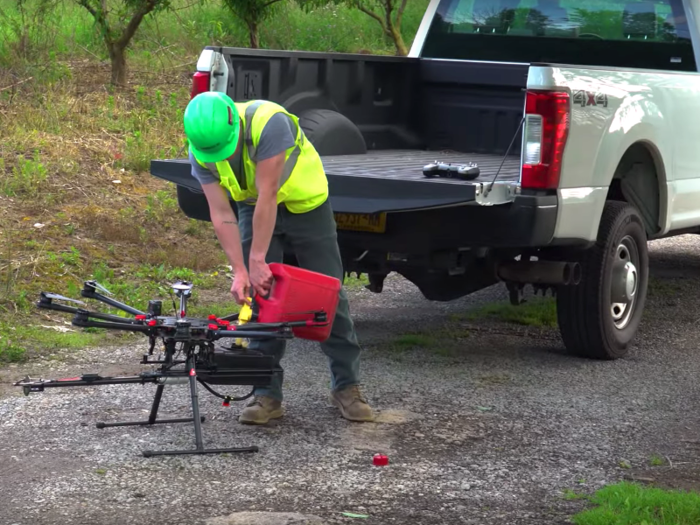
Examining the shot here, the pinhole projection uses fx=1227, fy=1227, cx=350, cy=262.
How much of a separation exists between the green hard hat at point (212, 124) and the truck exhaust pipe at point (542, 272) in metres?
2.14

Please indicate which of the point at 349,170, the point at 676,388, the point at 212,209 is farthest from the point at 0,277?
the point at 676,388

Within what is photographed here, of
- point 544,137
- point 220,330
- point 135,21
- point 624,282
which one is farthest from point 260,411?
point 135,21

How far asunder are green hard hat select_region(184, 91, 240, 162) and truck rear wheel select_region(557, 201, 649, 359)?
2509 millimetres

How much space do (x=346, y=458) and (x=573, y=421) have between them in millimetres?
1247

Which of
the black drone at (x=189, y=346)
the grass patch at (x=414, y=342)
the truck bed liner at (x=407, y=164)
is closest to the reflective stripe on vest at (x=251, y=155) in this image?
the black drone at (x=189, y=346)

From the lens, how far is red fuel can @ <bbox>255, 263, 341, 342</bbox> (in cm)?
512

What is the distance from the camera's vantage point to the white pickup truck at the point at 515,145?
6.07m

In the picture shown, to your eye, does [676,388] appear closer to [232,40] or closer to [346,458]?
[346,458]

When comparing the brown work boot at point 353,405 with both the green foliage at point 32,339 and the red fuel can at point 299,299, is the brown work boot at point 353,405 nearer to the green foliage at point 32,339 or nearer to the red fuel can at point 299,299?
the red fuel can at point 299,299

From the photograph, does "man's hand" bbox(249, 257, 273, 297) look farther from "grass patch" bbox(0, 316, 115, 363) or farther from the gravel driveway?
"grass patch" bbox(0, 316, 115, 363)

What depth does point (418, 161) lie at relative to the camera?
765cm

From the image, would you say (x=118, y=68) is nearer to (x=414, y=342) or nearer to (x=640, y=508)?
(x=414, y=342)

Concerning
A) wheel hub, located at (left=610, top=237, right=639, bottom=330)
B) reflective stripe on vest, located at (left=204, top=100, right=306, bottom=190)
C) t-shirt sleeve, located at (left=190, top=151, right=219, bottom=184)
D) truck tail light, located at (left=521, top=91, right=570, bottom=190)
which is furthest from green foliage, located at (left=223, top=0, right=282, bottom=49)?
t-shirt sleeve, located at (left=190, top=151, right=219, bottom=184)

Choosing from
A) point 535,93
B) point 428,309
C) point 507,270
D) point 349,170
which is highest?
point 535,93
